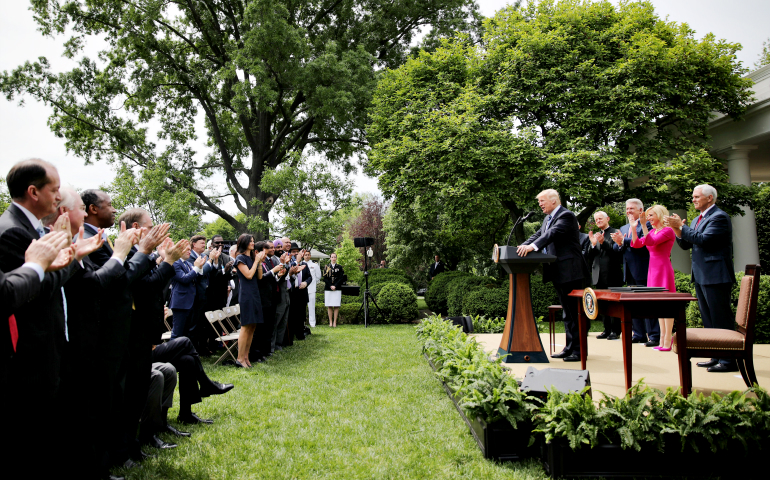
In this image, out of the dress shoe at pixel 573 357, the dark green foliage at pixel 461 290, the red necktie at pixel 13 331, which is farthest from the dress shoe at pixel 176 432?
the dark green foliage at pixel 461 290

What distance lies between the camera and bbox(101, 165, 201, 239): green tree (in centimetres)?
1884

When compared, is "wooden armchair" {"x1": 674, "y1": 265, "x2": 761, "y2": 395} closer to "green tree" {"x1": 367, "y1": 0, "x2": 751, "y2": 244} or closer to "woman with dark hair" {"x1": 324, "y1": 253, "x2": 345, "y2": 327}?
"green tree" {"x1": 367, "y1": 0, "x2": 751, "y2": 244}

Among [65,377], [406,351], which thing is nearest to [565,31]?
[406,351]

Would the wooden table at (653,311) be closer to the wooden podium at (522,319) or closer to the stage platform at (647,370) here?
the stage platform at (647,370)

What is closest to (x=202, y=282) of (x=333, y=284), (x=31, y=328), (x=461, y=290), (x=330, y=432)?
(x=330, y=432)

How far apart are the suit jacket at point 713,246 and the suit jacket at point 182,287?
662 cm

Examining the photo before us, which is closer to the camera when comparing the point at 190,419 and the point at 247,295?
the point at 190,419

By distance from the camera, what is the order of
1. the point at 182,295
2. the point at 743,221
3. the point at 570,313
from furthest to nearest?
the point at 743,221 < the point at 182,295 < the point at 570,313

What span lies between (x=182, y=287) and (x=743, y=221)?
18.1 meters

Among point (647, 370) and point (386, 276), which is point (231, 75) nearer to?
point (386, 276)

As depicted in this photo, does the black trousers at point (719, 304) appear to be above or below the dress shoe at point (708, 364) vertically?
above

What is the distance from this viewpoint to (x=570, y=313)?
6184 mm

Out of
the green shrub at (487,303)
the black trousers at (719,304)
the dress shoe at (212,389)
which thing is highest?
the black trousers at (719,304)

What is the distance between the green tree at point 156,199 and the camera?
18.8 meters
